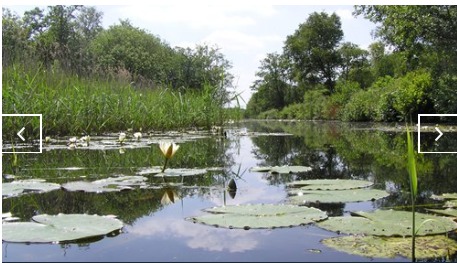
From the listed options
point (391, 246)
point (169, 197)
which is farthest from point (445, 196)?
point (169, 197)

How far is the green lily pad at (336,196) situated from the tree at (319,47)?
98.5 feet

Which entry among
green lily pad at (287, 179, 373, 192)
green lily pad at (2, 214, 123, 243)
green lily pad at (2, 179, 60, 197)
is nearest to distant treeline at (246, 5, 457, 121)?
green lily pad at (287, 179, 373, 192)

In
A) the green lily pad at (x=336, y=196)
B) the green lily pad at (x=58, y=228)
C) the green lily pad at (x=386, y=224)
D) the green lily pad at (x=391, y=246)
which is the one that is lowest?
the green lily pad at (x=391, y=246)

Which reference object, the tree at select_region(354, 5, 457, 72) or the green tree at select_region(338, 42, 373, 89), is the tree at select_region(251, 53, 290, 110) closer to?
the green tree at select_region(338, 42, 373, 89)

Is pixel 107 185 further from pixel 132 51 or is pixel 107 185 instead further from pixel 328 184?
pixel 132 51

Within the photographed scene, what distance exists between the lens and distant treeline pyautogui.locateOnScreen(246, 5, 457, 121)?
1230 cm

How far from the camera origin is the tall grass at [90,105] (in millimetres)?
4648

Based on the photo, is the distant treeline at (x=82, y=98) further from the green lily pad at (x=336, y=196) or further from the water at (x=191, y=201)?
the green lily pad at (x=336, y=196)

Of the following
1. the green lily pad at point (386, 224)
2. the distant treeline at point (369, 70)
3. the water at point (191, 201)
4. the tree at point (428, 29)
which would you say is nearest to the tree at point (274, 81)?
the distant treeline at point (369, 70)

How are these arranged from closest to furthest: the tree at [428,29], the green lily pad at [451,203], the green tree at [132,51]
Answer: the green lily pad at [451,203], the tree at [428,29], the green tree at [132,51]

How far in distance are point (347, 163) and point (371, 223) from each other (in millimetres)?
2038

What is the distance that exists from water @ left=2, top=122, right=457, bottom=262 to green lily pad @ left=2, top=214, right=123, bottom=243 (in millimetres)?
23

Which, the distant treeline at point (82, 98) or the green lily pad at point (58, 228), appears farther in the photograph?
the distant treeline at point (82, 98)

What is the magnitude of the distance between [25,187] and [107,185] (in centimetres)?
37
